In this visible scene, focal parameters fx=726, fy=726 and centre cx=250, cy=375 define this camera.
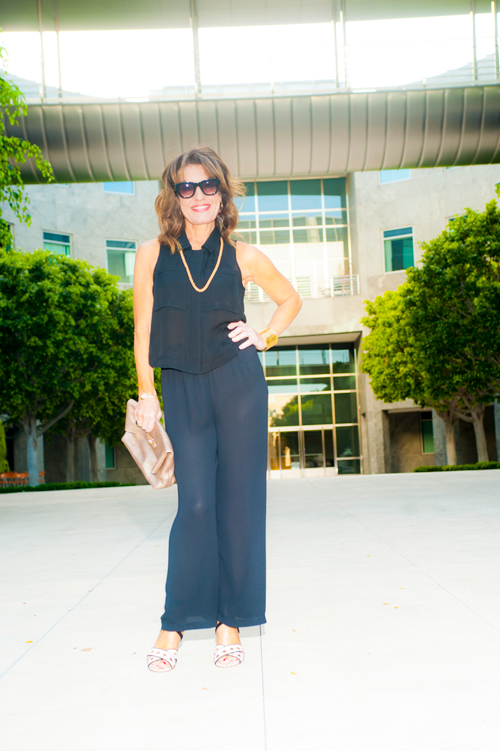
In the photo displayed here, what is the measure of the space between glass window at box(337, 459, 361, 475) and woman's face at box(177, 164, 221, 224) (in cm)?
3003

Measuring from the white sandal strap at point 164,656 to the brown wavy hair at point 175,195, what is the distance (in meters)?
1.64

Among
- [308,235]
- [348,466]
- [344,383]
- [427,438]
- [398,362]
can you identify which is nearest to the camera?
[398,362]

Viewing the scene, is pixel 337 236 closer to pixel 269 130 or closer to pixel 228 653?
pixel 269 130

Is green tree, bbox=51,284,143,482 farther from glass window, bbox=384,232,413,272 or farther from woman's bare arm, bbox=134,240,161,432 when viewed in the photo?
woman's bare arm, bbox=134,240,161,432

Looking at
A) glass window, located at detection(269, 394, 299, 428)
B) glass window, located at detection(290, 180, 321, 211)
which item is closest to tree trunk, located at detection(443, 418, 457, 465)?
glass window, located at detection(269, 394, 299, 428)

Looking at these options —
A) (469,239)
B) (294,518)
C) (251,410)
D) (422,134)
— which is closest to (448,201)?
(469,239)

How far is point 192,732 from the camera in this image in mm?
2180

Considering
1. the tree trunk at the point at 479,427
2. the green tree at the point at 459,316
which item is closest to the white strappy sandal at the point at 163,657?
the green tree at the point at 459,316

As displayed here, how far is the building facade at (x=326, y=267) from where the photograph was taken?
99.8 feet

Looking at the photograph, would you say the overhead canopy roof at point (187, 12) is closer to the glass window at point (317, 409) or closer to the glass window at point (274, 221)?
the glass window at point (274, 221)

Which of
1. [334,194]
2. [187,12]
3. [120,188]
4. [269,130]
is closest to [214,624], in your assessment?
[269,130]

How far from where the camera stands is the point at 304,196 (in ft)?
108

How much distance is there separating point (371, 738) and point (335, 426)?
30604 millimetres

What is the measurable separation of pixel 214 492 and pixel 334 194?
31605mm
